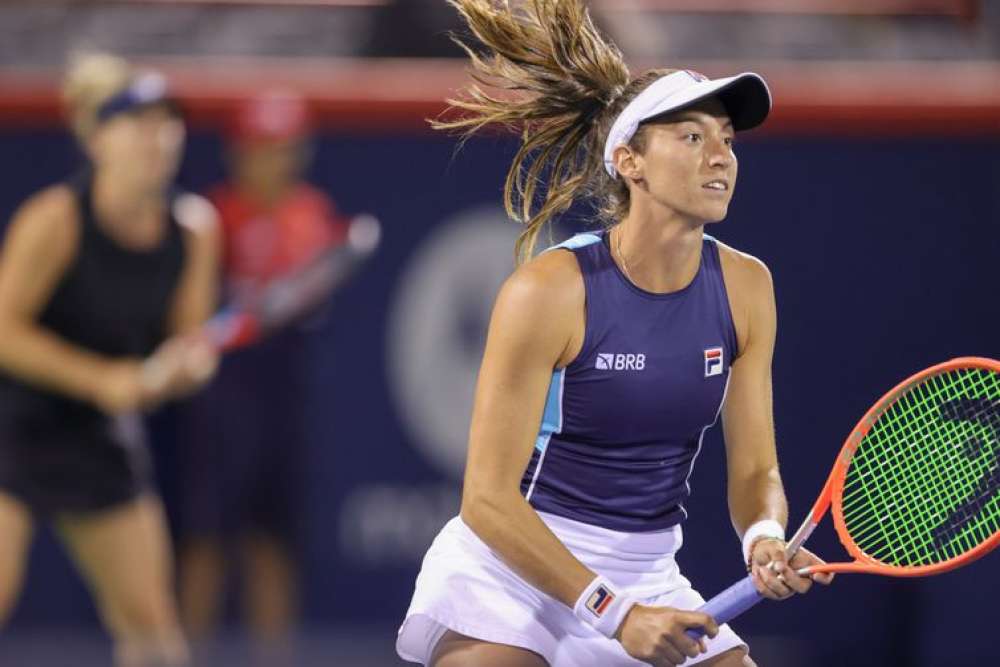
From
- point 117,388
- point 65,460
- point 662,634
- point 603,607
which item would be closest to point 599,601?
point 603,607

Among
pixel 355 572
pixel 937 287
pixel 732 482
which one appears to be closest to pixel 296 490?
pixel 355 572

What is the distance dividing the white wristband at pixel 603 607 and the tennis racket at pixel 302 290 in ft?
10.2

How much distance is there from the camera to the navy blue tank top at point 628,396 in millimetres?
3342

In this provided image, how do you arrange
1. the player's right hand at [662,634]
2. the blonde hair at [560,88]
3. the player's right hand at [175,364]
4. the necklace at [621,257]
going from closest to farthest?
the player's right hand at [662,634] → the necklace at [621,257] → the blonde hair at [560,88] → the player's right hand at [175,364]

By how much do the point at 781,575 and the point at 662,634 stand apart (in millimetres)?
222

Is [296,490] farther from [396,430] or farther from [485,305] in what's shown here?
[485,305]

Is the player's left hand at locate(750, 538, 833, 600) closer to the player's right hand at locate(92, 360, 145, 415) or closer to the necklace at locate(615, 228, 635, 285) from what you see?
the necklace at locate(615, 228, 635, 285)

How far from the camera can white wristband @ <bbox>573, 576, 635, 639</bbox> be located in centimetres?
322

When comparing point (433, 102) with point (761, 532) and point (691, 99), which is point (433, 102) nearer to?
point (691, 99)

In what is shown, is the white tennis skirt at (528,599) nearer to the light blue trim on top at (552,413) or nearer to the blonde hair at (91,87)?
the light blue trim on top at (552,413)

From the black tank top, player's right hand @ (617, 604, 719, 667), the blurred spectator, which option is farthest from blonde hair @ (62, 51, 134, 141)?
player's right hand @ (617, 604, 719, 667)

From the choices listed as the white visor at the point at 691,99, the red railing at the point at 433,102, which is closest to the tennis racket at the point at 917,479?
the white visor at the point at 691,99

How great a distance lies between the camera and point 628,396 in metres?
3.35

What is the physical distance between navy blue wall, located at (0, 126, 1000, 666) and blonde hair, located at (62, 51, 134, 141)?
365 millimetres
